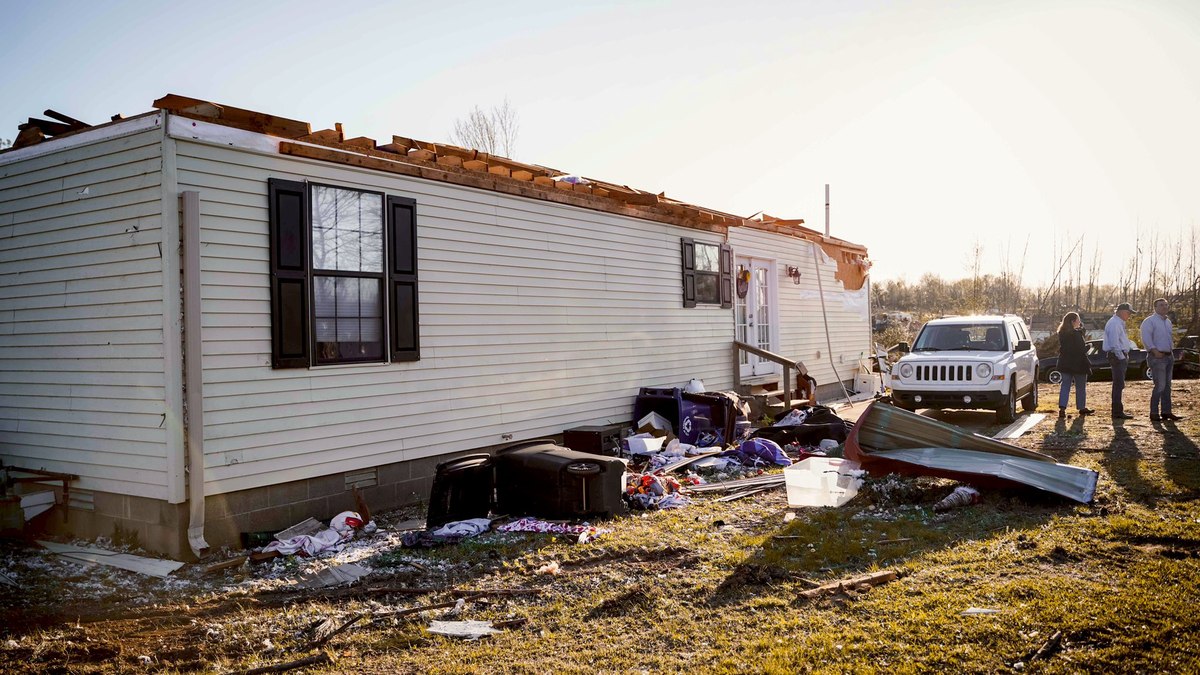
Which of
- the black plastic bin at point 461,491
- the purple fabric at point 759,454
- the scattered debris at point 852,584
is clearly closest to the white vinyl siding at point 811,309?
the purple fabric at point 759,454

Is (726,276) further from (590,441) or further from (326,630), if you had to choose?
(326,630)

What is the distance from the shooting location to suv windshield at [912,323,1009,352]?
13.1 metres

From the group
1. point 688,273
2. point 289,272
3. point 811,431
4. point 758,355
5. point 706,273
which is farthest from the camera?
point 758,355

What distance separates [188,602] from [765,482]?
5.54m

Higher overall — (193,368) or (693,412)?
(193,368)

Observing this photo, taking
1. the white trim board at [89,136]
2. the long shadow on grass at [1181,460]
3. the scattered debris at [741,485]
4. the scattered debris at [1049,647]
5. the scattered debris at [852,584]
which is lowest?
the scattered debris at [741,485]

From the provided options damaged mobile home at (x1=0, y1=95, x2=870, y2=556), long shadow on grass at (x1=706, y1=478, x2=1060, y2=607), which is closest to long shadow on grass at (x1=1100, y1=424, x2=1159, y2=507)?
long shadow on grass at (x1=706, y1=478, x2=1060, y2=607)

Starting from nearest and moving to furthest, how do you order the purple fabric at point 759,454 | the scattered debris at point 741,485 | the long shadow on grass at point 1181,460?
the long shadow on grass at point 1181,460 < the scattered debris at point 741,485 < the purple fabric at point 759,454

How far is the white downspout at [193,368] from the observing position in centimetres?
623

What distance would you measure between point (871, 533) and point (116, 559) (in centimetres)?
604

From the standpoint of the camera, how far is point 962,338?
44.2 ft

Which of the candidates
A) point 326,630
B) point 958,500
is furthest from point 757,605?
point 958,500

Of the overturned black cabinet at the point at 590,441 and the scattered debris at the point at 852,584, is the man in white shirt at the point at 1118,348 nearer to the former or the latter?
Result: the overturned black cabinet at the point at 590,441

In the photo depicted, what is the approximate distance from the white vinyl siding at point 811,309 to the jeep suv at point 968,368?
8.70 ft
